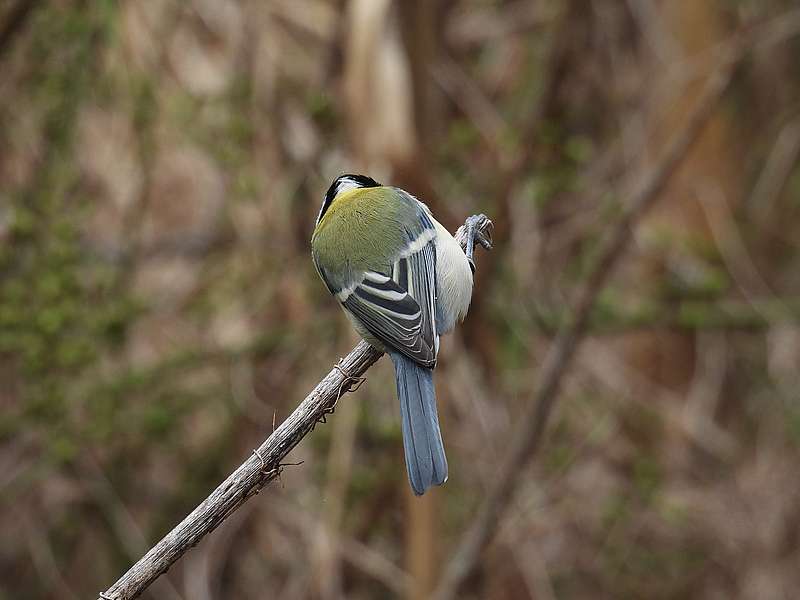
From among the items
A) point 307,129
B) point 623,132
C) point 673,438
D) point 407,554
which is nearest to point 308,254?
point 307,129

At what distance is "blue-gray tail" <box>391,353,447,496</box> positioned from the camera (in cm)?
182

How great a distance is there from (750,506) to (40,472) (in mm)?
3745

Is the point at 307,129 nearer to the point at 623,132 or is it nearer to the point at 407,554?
the point at 623,132

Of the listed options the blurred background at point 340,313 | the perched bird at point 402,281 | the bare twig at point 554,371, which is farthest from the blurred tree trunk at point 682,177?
the perched bird at point 402,281

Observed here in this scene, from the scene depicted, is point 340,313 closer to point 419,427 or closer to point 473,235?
point 473,235

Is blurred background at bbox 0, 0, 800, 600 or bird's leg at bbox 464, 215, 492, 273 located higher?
bird's leg at bbox 464, 215, 492, 273

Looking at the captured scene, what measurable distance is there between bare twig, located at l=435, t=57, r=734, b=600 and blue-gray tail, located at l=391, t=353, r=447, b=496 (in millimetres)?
1765

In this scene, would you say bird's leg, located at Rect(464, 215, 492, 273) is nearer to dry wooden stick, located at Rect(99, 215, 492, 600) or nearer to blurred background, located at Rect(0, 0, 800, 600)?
dry wooden stick, located at Rect(99, 215, 492, 600)

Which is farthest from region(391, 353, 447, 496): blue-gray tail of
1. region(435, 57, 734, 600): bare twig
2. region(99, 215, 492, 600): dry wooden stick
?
region(435, 57, 734, 600): bare twig

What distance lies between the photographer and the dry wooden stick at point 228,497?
1443mm

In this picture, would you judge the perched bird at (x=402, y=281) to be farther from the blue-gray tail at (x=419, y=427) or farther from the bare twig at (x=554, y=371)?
the bare twig at (x=554, y=371)

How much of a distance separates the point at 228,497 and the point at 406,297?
92 centimetres

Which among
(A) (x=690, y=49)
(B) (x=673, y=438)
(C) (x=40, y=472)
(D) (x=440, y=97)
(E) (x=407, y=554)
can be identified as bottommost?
(B) (x=673, y=438)

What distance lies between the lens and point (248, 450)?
4.84 metres
